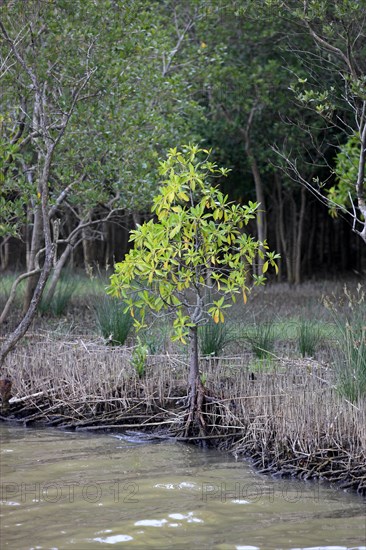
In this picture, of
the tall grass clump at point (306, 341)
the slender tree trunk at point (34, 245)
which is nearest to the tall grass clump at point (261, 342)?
the tall grass clump at point (306, 341)

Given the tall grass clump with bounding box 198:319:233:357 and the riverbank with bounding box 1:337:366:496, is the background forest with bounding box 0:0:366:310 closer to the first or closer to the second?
the riverbank with bounding box 1:337:366:496

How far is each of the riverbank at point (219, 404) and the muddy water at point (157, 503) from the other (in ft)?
0.73

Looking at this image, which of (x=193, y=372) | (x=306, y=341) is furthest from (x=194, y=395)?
(x=306, y=341)

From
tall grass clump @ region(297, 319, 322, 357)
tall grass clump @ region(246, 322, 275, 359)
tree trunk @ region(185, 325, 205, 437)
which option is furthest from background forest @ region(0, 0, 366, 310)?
tree trunk @ region(185, 325, 205, 437)

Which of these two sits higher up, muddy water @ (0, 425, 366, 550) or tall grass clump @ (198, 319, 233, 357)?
tall grass clump @ (198, 319, 233, 357)

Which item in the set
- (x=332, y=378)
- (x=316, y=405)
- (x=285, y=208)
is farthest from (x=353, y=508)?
(x=285, y=208)

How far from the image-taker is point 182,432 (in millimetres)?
7234

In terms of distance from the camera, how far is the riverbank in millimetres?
6117

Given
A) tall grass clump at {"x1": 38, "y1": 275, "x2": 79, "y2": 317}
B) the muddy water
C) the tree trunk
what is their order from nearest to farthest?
the muddy water < the tree trunk < tall grass clump at {"x1": 38, "y1": 275, "x2": 79, "y2": 317}

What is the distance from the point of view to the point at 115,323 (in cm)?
943

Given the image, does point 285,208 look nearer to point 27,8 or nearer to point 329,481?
point 27,8

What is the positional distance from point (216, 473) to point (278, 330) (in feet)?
13.7

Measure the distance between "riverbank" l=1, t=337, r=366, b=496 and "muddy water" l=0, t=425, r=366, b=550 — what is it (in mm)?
224

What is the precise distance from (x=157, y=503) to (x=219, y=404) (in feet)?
5.91
